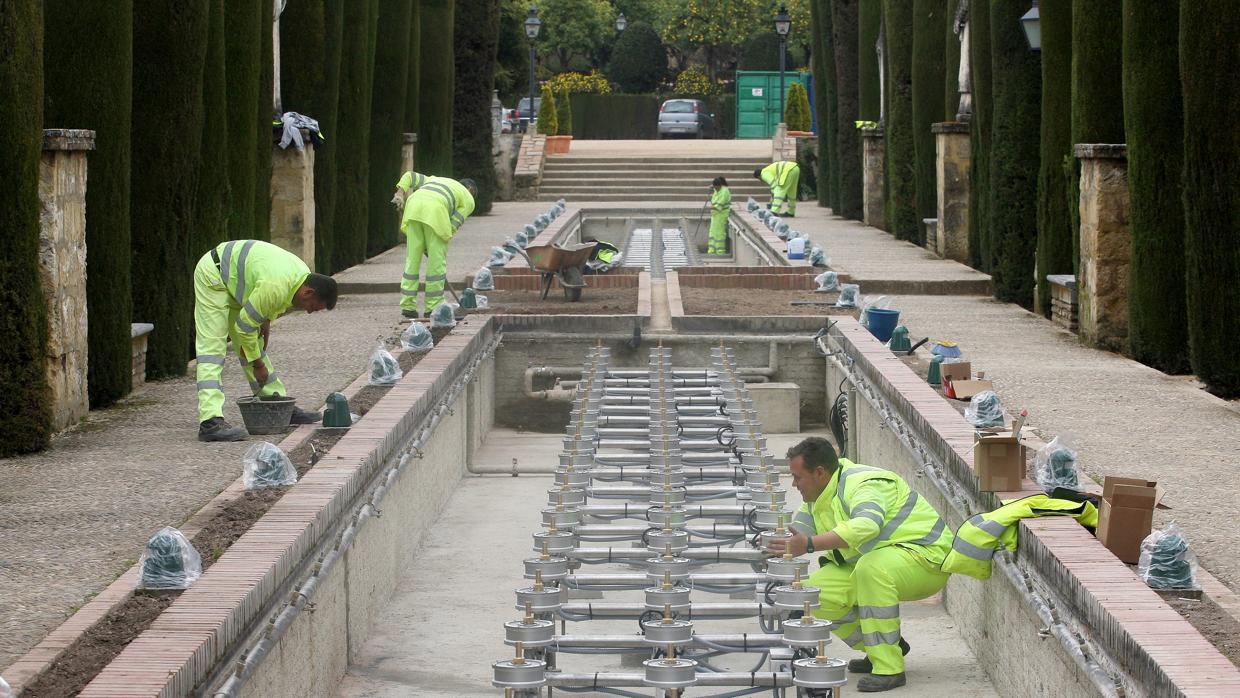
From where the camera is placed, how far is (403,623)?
29.3 feet

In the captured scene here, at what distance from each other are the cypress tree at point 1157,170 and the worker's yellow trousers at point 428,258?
5.87 m

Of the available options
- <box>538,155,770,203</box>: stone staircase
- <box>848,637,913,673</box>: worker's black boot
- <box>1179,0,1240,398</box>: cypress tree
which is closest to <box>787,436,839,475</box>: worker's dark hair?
<box>848,637,913,673</box>: worker's black boot

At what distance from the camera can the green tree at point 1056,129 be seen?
51.8ft

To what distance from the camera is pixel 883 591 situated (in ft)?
24.4

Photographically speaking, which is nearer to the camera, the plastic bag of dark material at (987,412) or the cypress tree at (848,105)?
the plastic bag of dark material at (987,412)

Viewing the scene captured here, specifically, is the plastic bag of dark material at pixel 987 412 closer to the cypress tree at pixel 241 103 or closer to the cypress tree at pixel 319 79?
the cypress tree at pixel 241 103

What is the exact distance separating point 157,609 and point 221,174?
8.75 meters

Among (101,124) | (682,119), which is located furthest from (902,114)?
(682,119)

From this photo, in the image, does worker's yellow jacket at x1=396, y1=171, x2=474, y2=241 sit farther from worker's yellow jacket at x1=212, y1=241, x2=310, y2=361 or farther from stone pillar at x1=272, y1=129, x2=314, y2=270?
worker's yellow jacket at x1=212, y1=241, x2=310, y2=361

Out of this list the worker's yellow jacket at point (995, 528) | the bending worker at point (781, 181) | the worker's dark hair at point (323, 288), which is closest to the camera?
the worker's yellow jacket at point (995, 528)

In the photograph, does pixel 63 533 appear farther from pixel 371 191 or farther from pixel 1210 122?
pixel 371 191

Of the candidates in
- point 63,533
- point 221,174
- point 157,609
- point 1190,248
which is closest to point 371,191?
point 221,174

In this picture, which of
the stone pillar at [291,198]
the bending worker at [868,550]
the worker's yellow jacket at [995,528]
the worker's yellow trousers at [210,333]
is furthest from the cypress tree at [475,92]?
the worker's yellow jacket at [995,528]

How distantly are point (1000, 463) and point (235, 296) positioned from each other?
4689 mm
